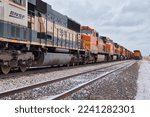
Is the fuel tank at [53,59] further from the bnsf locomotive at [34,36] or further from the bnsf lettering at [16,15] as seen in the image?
the bnsf lettering at [16,15]

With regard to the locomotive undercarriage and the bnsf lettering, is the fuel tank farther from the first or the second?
the bnsf lettering

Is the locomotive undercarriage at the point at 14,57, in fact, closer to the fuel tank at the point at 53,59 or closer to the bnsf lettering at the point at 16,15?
the bnsf lettering at the point at 16,15

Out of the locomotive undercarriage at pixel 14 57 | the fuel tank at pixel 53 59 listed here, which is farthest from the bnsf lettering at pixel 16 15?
the fuel tank at pixel 53 59

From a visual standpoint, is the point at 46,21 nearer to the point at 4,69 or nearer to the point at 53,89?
the point at 4,69

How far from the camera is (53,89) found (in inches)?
405

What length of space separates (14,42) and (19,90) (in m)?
4.88

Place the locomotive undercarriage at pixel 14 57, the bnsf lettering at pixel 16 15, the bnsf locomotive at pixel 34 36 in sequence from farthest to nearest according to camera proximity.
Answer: the bnsf lettering at pixel 16 15
the bnsf locomotive at pixel 34 36
the locomotive undercarriage at pixel 14 57

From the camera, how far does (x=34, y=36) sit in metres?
16.4

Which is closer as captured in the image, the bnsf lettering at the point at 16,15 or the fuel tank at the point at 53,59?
the bnsf lettering at the point at 16,15

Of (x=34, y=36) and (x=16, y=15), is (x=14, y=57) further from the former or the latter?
(x=34, y=36)

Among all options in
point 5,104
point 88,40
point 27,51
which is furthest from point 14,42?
point 88,40

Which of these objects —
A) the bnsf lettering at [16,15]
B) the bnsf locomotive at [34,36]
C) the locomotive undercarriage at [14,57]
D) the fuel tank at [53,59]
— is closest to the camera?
the locomotive undercarriage at [14,57]

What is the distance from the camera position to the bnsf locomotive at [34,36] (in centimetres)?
1333

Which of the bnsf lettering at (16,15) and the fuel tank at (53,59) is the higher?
the bnsf lettering at (16,15)
